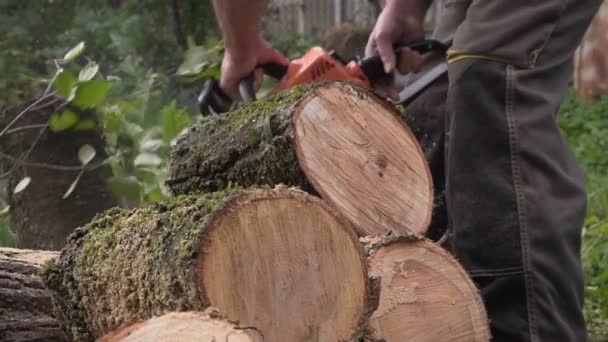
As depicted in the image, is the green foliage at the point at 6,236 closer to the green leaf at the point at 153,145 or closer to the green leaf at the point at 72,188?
the green leaf at the point at 72,188

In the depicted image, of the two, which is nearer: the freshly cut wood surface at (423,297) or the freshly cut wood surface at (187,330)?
the freshly cut wood surface at (187,330)

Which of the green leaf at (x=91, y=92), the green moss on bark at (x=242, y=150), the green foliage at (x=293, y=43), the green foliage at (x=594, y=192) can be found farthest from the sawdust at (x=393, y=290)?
the green foliage at (x=293, y=43)

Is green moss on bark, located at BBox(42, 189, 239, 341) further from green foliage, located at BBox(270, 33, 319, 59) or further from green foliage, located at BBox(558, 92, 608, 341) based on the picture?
green foliage, located at BBox(270, 33, 319, 59)

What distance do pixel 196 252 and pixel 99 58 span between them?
547 cm

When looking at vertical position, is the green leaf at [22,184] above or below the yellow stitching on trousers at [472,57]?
below

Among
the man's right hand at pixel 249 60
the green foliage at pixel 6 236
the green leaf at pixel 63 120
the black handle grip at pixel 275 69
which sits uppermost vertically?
the man's right hand at pixel 249 60

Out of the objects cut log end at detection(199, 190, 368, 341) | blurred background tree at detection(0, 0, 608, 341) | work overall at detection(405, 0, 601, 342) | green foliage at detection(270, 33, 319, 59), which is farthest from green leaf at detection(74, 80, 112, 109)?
green foliage at detection(270, 33, 319, 59)

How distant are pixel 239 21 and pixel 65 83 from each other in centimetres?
88

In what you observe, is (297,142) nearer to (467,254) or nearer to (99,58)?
(467,254)

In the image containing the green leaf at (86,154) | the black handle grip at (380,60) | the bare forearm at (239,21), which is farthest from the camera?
the green leaf at (86,154)

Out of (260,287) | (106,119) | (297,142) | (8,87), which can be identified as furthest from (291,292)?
(8,87)

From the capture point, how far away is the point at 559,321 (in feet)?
6.99

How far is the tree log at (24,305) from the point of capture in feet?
6.99

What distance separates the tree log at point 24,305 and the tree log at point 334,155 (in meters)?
0.45
